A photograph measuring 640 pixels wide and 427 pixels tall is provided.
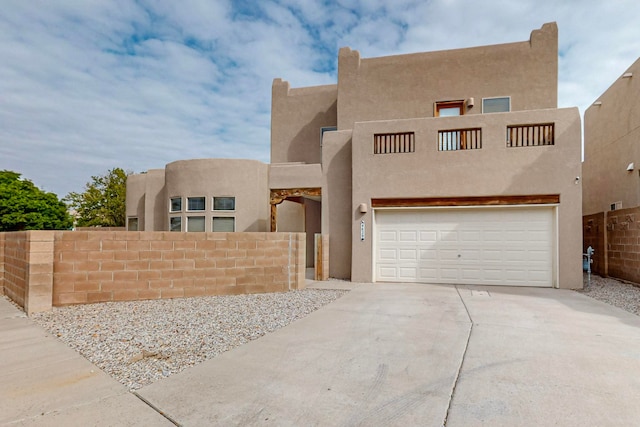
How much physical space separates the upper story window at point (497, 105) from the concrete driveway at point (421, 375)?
27.6ft

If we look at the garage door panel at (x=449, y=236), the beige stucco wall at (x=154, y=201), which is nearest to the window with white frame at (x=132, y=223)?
the beige stucco wall at (x=154, y=201)

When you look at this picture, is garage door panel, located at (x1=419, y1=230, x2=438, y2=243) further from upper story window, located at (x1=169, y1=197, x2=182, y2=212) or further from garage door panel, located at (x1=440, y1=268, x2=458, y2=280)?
upper story window, located at (x1=169, y1=197, x2=182, y2=212)

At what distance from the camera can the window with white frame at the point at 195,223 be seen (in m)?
13.2

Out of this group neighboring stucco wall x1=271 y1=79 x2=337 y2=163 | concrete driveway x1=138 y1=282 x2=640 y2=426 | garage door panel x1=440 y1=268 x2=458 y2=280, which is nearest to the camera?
concrete driveway x1=138 y1=282 x2=640 y2=426

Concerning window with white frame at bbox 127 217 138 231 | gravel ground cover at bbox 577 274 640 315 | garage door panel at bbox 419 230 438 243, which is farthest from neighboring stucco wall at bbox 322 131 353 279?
window with white frame at bbox 127 217 138 231

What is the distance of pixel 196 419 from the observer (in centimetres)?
279

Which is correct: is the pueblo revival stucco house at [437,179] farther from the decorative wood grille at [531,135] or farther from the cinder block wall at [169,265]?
the cinder block wall at [169,265]

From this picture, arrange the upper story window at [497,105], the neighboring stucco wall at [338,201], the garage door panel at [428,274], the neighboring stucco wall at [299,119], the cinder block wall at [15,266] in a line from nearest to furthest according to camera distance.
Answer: the cinder block wall at [15,266], the garage door panel at [428,274], the neighboring stucco wall at [338,201], the upper story window at [497,105], the neighboring stucco wall at [299,119]

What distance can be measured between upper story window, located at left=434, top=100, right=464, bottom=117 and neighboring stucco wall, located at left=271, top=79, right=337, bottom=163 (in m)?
4.38

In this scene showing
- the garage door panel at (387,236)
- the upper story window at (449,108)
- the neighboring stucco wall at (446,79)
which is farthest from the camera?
the upper story window at (449,108)

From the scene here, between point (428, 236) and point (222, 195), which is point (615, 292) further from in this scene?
point (222, 195)

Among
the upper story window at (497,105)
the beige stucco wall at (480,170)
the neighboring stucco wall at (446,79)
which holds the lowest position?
the beige stucco wall at (480,170)

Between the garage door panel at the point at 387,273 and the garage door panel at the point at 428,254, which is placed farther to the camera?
the garage door panel at the point at 387,273

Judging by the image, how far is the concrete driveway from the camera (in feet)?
9.45
